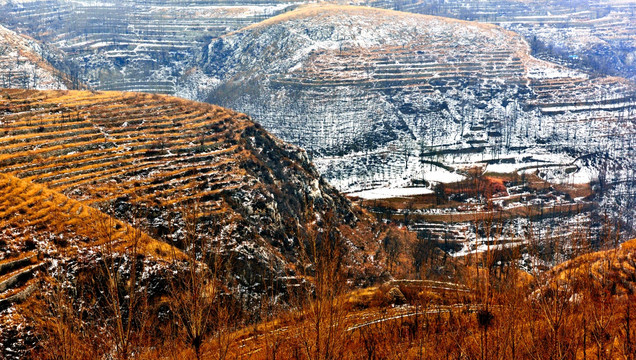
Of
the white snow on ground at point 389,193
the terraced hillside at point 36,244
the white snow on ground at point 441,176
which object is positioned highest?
the terraced hillside at point 36,244

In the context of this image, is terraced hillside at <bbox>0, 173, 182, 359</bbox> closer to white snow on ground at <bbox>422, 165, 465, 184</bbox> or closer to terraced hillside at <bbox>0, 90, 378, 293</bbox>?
terraced hillside at <bbox>0, 90, 378, 293</bbox>

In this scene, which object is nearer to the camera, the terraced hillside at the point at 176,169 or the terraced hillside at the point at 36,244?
the terraced hillside at the point at 36,244

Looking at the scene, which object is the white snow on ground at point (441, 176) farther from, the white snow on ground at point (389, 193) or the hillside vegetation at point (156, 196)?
the hillside vegetation at point (156, 196)

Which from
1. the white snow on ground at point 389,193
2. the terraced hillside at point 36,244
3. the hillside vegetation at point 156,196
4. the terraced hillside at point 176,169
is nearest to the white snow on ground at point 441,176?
the white snow on ground at point 389,193

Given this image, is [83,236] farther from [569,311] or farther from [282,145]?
[282,145]

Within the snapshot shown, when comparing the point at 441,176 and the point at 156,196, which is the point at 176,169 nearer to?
the point at 156,196

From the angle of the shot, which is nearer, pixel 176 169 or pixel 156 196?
pixel 156 196

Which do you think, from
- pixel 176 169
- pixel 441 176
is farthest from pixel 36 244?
pixel 441 176

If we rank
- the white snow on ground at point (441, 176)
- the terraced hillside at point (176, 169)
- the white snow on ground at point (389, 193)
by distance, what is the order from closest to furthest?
the terraced hillside at point (176, 169), the white snow on ground at point (389, 193), the white snow on ground at point (441, 176)
